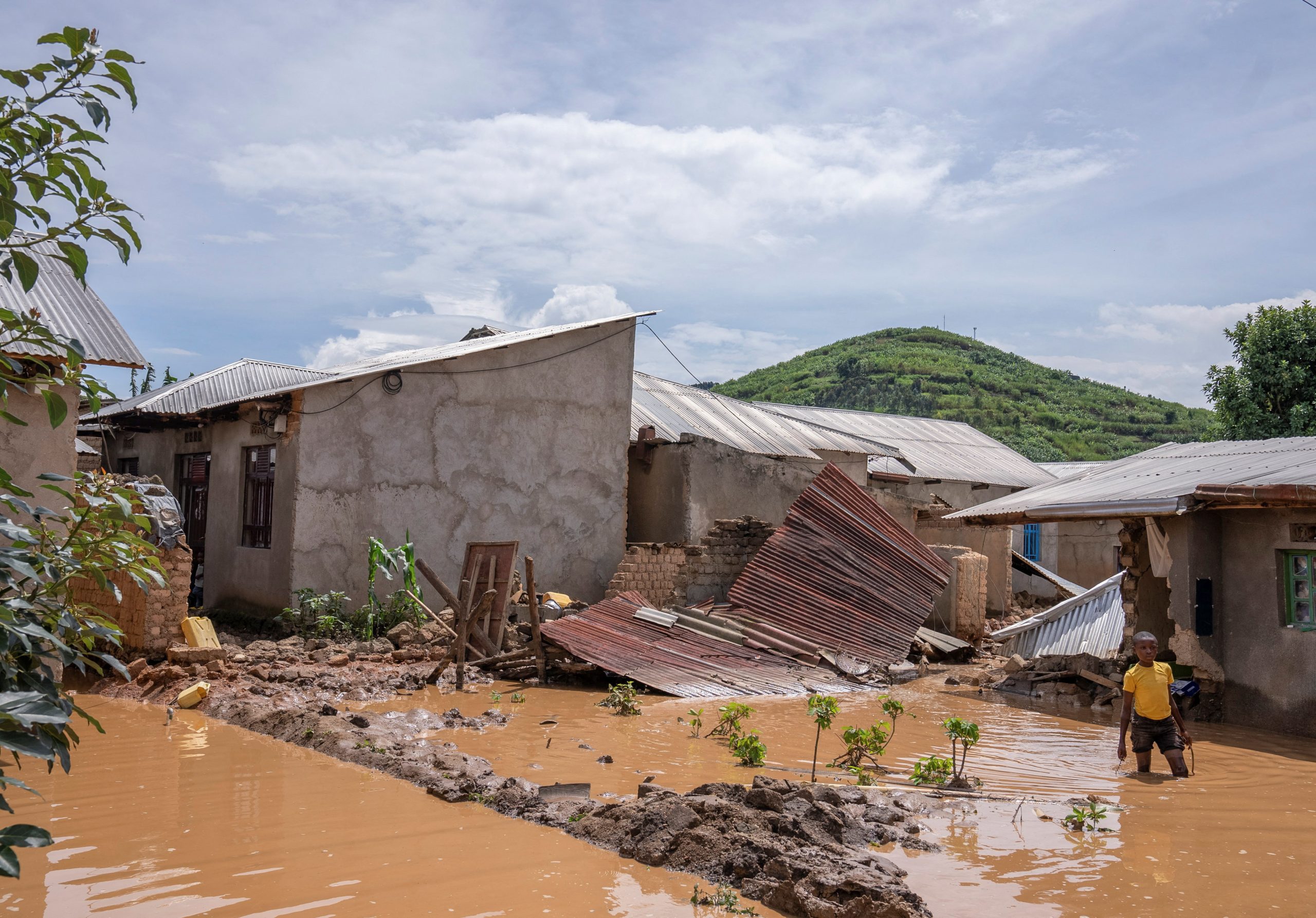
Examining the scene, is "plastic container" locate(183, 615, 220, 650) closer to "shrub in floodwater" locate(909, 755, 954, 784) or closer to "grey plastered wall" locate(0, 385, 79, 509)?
"grey plastered wall" locate(0, 385, 79, 509)

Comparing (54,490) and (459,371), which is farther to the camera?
(459,371)

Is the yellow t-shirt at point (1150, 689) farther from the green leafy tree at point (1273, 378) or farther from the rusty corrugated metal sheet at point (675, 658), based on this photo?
the green leafy tree at point (1273, 378)

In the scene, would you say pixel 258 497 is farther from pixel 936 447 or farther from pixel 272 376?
pixel 936 447

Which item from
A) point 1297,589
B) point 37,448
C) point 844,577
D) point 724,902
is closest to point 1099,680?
point 1297,589

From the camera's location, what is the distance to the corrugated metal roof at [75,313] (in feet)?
29.9

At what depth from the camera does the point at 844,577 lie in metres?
14.0

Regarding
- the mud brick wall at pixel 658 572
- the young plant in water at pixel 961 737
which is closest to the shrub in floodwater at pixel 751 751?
the young plant in water at pixel 961 737

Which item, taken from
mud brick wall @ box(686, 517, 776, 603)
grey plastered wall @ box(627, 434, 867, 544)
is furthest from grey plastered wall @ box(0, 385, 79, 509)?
grey plastered wall @ box(627, 434, 867, 544)

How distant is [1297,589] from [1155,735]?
10.1ft

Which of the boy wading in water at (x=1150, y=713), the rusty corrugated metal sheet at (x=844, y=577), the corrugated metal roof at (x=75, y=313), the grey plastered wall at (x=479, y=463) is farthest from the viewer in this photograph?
the grey plastered wall at (x=479, y=463)

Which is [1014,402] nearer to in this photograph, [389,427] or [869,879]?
[389,427]

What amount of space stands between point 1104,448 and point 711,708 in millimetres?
48408

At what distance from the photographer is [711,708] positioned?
10.4m

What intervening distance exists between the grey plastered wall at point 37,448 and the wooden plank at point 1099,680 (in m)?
11.2
